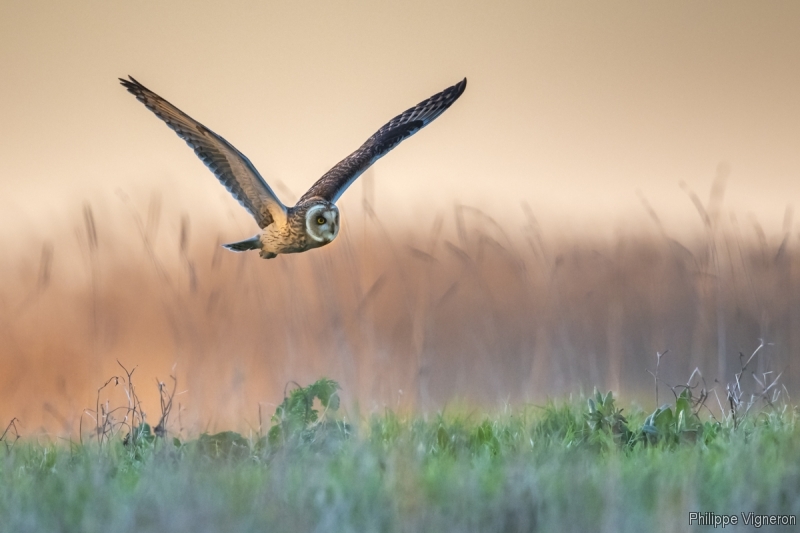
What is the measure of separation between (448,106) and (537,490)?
135 inches

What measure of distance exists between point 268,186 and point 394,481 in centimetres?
244

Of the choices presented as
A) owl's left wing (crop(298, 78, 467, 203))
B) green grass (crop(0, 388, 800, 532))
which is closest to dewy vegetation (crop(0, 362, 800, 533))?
green grass (crop(0, 388, 800, 532))

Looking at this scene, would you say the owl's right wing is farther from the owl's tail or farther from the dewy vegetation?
the dewy vegetation

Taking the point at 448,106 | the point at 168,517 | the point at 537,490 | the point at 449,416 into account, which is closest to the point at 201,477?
the point at 168,517

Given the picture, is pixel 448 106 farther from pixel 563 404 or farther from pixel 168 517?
pixel 168 517

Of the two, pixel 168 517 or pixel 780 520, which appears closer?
pixel 168 517

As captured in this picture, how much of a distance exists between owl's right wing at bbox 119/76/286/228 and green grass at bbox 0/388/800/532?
151 centimetres

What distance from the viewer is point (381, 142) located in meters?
5.29

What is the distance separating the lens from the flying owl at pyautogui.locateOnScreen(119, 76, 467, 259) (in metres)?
4.63

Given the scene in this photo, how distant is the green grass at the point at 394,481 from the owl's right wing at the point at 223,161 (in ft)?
4.94

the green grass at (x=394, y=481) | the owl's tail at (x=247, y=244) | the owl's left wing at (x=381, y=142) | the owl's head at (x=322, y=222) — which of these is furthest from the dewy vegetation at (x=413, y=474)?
the owl's left wing at (x=381, y=142)

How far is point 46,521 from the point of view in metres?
2.83

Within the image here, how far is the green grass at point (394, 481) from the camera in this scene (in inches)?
107

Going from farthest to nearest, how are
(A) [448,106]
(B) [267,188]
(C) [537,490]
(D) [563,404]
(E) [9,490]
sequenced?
(A) [448,106] → (B) [267,188] → (D) [563,404] → (E) [9,490] → (C) [537,490]
